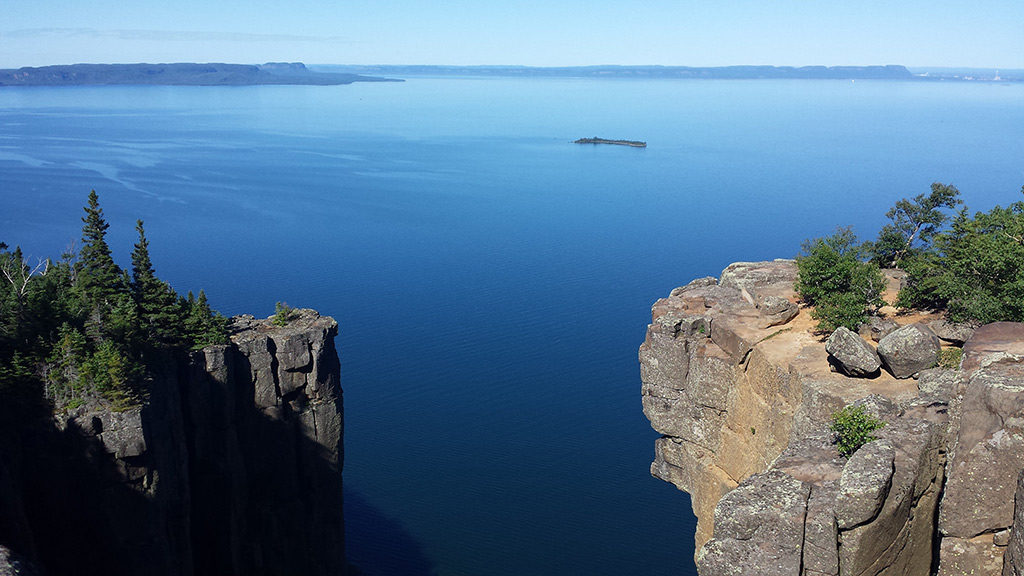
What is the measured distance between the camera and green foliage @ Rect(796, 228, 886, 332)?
1065 inches

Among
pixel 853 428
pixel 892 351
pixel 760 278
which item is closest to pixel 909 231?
pixel 760 278

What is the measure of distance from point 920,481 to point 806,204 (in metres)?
105

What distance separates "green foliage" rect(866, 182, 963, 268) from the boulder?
14.7 metres

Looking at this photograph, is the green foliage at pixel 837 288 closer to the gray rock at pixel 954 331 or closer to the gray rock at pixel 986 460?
the gray rock at pixel 954 331

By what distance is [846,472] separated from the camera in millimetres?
16125

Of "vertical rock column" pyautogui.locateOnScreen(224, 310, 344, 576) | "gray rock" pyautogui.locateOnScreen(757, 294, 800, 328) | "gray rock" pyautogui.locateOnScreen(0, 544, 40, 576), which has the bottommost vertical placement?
"vertical rock column" pyautogui.locateOnScreen(224, 310, 344, 576)

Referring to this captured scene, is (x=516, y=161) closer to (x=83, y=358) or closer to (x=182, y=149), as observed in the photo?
(x=182, y=149)

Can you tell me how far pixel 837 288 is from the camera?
29.4 m

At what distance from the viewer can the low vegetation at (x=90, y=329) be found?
94.3ft

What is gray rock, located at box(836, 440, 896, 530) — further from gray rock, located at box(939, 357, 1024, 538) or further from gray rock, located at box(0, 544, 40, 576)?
gray rock, located at box(0, 544, 40, 576)

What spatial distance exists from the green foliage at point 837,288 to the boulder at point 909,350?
3.20 meters

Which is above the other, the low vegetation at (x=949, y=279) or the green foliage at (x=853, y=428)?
the low vegetation at (x=949, y=279)

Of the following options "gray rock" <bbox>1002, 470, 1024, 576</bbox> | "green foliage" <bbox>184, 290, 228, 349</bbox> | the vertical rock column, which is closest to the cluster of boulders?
"gray rock" <bbox>1002, 470, 1024, 576</bbox>

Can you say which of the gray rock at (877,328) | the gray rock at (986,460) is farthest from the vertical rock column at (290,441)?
the gray rock at (986,460)
